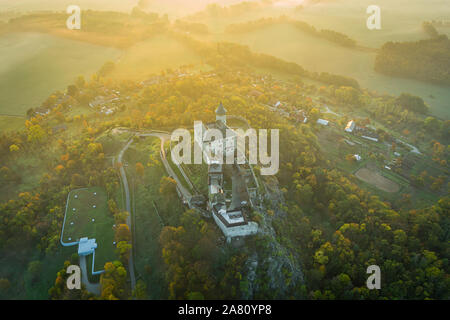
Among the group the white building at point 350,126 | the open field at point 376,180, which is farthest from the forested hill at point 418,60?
the open field at point 376,180

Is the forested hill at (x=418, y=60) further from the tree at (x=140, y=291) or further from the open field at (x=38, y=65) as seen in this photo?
the tree at (x=140, y=291)

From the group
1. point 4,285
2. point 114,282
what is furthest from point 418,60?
point 4,285

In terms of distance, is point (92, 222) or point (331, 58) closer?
point (92, 222)

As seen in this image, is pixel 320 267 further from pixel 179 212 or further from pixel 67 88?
pixel 67 88

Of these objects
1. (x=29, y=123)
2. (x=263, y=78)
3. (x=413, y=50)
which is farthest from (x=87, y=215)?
(x=413, y=50)

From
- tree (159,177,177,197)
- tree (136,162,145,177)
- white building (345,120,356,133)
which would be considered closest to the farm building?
white building (345,120,356,133)

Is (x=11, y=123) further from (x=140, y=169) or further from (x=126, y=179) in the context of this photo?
(x=140, y=169)
